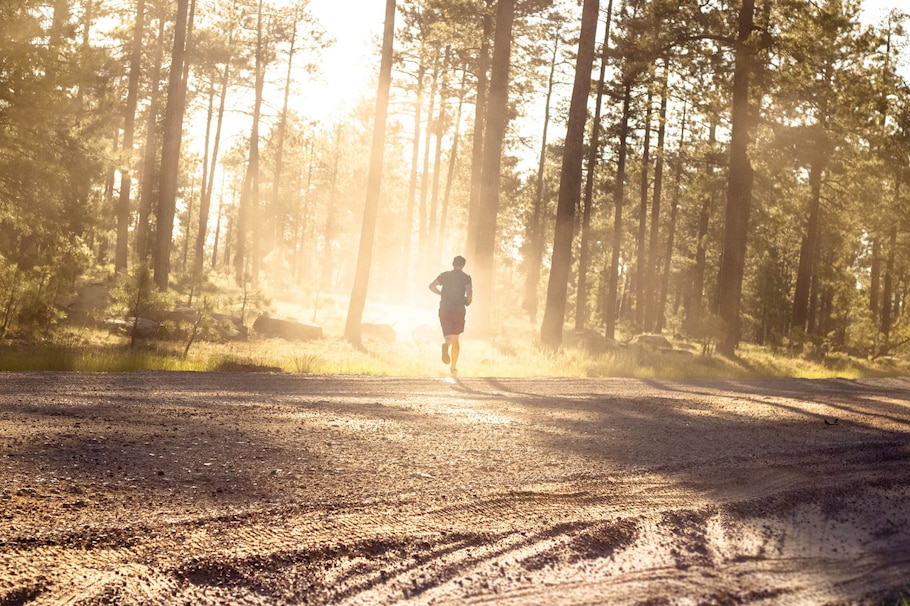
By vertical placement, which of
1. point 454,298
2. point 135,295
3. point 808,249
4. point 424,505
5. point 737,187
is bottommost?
point 424,505

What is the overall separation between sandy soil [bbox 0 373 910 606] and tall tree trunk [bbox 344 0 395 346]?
1266 centimetres

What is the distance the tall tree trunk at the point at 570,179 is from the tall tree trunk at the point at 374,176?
190 inches

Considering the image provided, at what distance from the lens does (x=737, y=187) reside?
22391 mm

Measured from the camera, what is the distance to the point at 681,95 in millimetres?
23312

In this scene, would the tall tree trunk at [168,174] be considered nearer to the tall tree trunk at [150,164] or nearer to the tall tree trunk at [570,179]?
the tall tree trunk at [150,164]

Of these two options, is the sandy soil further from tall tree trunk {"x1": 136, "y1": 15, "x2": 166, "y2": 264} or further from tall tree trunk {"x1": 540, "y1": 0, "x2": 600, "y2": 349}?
tall tree trunk {"x1": 136, "y1": 15, "x2": 166, "y2": 264}

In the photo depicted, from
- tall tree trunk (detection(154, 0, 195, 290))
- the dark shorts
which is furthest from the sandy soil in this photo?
tall tree trunk (detection(154, 0, 195, 290))

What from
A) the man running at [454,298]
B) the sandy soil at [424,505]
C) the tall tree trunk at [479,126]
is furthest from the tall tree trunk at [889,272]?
the sandy soil at [424,505]

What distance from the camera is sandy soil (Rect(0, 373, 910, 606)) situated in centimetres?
318

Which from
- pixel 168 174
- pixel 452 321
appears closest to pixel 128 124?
pixel 168 174

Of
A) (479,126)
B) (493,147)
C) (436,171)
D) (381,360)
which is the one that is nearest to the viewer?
(381,360)

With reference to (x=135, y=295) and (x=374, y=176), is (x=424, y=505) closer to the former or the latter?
(x=135, y=295)

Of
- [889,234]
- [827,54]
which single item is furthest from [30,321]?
[889,234]

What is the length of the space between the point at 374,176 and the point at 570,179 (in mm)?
5186
